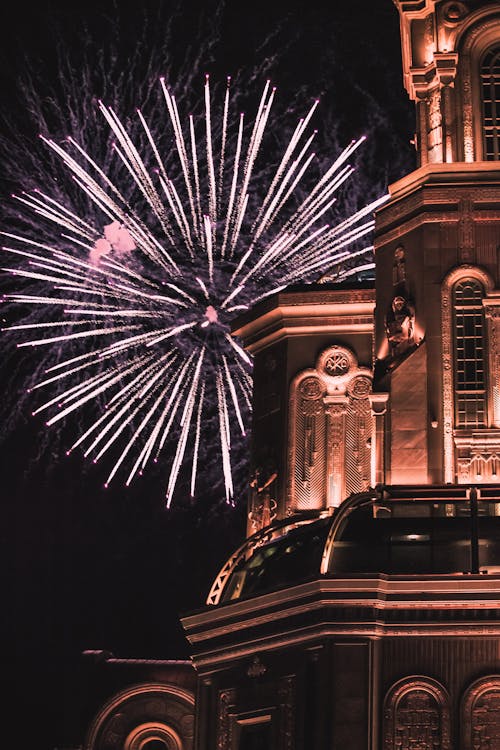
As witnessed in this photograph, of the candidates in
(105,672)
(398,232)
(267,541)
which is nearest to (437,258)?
(398,232)

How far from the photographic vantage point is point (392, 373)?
54.2 meters

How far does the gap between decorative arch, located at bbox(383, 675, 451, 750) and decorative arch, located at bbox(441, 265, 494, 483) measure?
9015mm

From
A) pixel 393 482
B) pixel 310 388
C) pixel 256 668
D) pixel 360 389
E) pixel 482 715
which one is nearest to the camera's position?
pixel 482 715

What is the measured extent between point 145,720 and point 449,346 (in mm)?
17581

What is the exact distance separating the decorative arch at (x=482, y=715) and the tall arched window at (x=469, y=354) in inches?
433

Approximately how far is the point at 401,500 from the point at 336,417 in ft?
35.4

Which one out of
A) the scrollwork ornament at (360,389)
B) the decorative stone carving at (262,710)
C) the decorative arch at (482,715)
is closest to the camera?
the decorative arch at (482,715)

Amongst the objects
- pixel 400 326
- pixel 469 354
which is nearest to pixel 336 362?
pixel 400 326

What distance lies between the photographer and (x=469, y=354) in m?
54.3

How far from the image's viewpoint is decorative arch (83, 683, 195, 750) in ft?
190

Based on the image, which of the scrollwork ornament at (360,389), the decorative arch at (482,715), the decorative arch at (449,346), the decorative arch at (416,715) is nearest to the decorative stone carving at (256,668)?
the decorative arch at (416,715)

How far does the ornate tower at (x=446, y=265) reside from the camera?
173 ft

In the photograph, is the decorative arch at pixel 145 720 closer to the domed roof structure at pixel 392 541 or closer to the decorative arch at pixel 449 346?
the domed roof structure at pixel 392 541

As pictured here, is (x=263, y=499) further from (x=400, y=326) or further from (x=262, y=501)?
(x=400, y=326)
